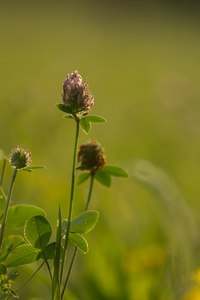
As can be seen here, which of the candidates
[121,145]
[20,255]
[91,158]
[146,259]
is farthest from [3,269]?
[121,145]

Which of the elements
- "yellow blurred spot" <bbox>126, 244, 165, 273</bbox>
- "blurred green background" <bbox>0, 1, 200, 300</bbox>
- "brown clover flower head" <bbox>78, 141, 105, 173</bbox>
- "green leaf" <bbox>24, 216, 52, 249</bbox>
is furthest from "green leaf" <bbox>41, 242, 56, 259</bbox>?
"yellow blurred spot" <bbox>126, 244, 165, 273</bbox>

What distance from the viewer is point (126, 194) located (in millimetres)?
2598

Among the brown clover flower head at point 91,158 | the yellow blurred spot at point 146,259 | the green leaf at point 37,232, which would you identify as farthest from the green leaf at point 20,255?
the yellow blurred spot at point 146,259

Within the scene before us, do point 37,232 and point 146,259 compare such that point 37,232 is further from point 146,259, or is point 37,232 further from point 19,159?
point 146,259

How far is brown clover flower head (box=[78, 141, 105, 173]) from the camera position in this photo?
0.97 metres

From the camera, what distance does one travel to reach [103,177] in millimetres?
1059

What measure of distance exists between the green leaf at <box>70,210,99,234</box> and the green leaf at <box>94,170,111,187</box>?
0.14m

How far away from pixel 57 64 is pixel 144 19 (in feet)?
12.9

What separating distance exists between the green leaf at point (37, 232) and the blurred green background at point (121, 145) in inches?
11.0

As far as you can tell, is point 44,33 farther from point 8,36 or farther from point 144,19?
point 144,19

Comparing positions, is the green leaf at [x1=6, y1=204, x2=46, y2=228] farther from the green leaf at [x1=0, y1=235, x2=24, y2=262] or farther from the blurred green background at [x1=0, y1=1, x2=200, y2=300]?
the blurred green background at [x1=0, y1=1, x2=200, y2=300]

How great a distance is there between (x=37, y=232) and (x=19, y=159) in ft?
0.29

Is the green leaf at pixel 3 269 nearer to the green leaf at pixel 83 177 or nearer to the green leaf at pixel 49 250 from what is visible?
the green leaf at pixel 49 250

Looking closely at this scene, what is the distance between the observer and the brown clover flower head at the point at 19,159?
0.84m
